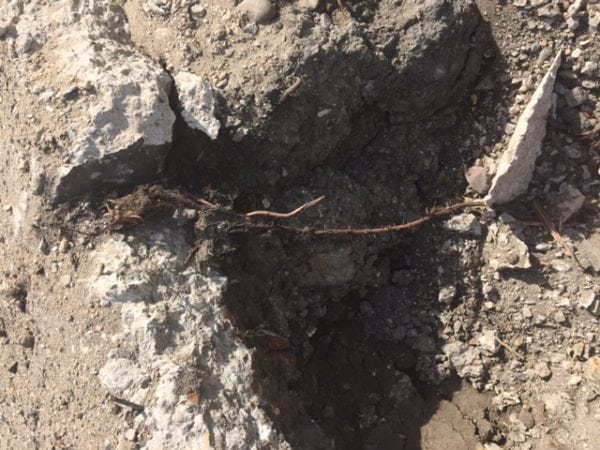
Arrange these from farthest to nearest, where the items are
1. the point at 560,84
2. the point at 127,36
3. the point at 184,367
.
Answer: the point at 560,84 → the point at 127,36 → the point at 184,367

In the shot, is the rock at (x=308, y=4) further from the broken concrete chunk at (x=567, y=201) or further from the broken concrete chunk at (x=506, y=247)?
the broken concrete chunk at (x=567, y=201)

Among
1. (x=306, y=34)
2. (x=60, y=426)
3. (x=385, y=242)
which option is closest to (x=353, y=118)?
(x=306, y=34)

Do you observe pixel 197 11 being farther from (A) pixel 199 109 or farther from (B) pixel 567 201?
(B) pixel 567 201

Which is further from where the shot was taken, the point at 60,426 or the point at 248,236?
the point at 248,236

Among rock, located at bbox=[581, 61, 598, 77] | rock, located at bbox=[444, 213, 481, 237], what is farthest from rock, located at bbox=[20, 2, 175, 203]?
rock, located at bbox=[581, 61, 598, 77]

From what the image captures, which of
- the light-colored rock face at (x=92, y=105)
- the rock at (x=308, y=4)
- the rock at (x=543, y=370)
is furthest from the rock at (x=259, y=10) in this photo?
the rock at (x=543, y=370)

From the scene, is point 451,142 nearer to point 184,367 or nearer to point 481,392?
point 481,392

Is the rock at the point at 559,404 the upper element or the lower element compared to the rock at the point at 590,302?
lower

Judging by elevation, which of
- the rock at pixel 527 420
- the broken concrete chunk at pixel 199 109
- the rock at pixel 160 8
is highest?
the rock at pixel 160 8
